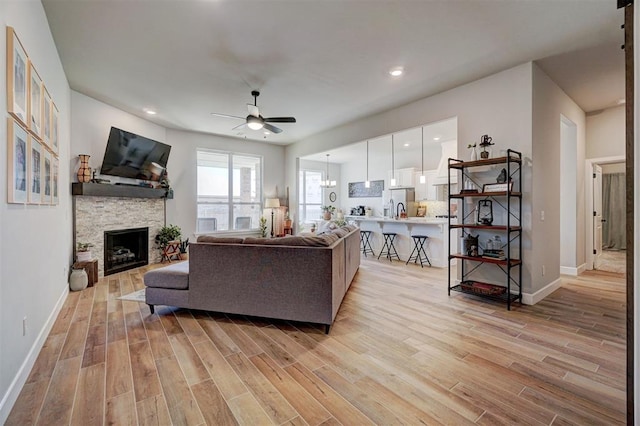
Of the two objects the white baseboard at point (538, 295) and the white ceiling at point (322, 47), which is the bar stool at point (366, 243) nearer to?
the white ceiling at point (322, 47)

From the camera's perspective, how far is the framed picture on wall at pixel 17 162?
5.85ft

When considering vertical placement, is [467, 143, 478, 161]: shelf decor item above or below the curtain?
above

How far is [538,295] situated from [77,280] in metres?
6.31

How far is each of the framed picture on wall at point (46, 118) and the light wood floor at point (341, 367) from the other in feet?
6.02

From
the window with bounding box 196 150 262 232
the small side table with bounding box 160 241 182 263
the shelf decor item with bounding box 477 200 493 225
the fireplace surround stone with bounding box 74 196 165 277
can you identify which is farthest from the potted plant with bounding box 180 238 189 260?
the shelf decor item with bounding box 477 200 493 225

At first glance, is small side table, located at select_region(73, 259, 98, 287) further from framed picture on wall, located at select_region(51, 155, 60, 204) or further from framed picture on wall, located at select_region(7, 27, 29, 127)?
framed picture on wall, located at select_region(7, 27, 29, 127)

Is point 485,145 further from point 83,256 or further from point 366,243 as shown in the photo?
point 83,256

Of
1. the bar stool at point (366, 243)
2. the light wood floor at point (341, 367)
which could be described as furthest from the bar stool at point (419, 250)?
the light wood floor at point (341, 367)

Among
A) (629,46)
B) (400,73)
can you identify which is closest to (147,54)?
(400,73)

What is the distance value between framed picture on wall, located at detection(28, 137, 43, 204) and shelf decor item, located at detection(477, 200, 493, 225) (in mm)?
4666

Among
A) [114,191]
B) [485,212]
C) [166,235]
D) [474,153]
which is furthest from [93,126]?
[485,212]

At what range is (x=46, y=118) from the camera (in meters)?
2.69

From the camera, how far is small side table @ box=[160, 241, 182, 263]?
6160mm

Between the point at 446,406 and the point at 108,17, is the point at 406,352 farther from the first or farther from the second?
the point at 108,17
